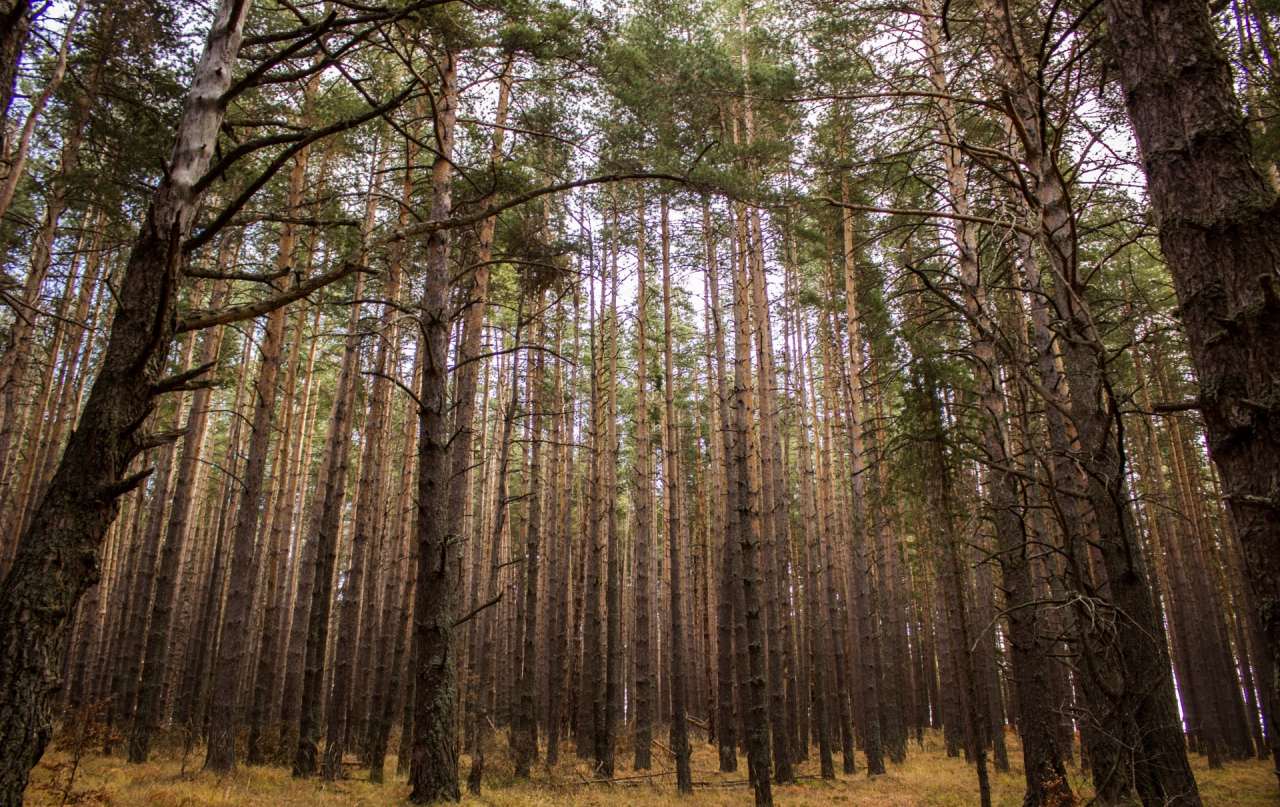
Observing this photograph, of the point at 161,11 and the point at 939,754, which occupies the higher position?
the point at 161,11

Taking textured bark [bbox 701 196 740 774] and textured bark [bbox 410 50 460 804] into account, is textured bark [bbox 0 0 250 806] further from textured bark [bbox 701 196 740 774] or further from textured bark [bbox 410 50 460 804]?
textured bark [bbox 701 196 740 774]

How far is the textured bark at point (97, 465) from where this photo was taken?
7.39 ft

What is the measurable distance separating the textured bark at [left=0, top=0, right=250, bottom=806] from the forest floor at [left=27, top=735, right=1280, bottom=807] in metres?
4.33

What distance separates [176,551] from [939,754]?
19895 mm

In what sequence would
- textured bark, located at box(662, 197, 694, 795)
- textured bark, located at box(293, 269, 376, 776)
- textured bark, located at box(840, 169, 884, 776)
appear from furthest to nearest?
textured bark, located at box(840, 169, 884, 776)
textured bark, located at box(662, 197, 694, 795)
textured bark, located at box(293, 269, 376, 776)

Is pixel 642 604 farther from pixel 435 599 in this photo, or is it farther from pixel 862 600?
pixel 435 599

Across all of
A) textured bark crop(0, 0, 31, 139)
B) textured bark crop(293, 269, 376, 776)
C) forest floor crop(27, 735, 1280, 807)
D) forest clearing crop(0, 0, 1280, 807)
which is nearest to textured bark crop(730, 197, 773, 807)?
forest clearing crop(0, 0, 1280, 807)

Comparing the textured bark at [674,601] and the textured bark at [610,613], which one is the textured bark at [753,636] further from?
the textured bark at [610,613]

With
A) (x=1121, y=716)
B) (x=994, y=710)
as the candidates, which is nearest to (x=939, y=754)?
(x=994, y=710)

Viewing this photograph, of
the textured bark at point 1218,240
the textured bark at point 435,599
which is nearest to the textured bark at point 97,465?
the textured bark at point 435,599

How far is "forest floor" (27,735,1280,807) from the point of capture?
6.21 m

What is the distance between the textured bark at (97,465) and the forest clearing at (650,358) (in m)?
0.02

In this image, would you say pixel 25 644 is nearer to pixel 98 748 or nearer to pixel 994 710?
pixel 98 748

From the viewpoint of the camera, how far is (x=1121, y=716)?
9.53ft
